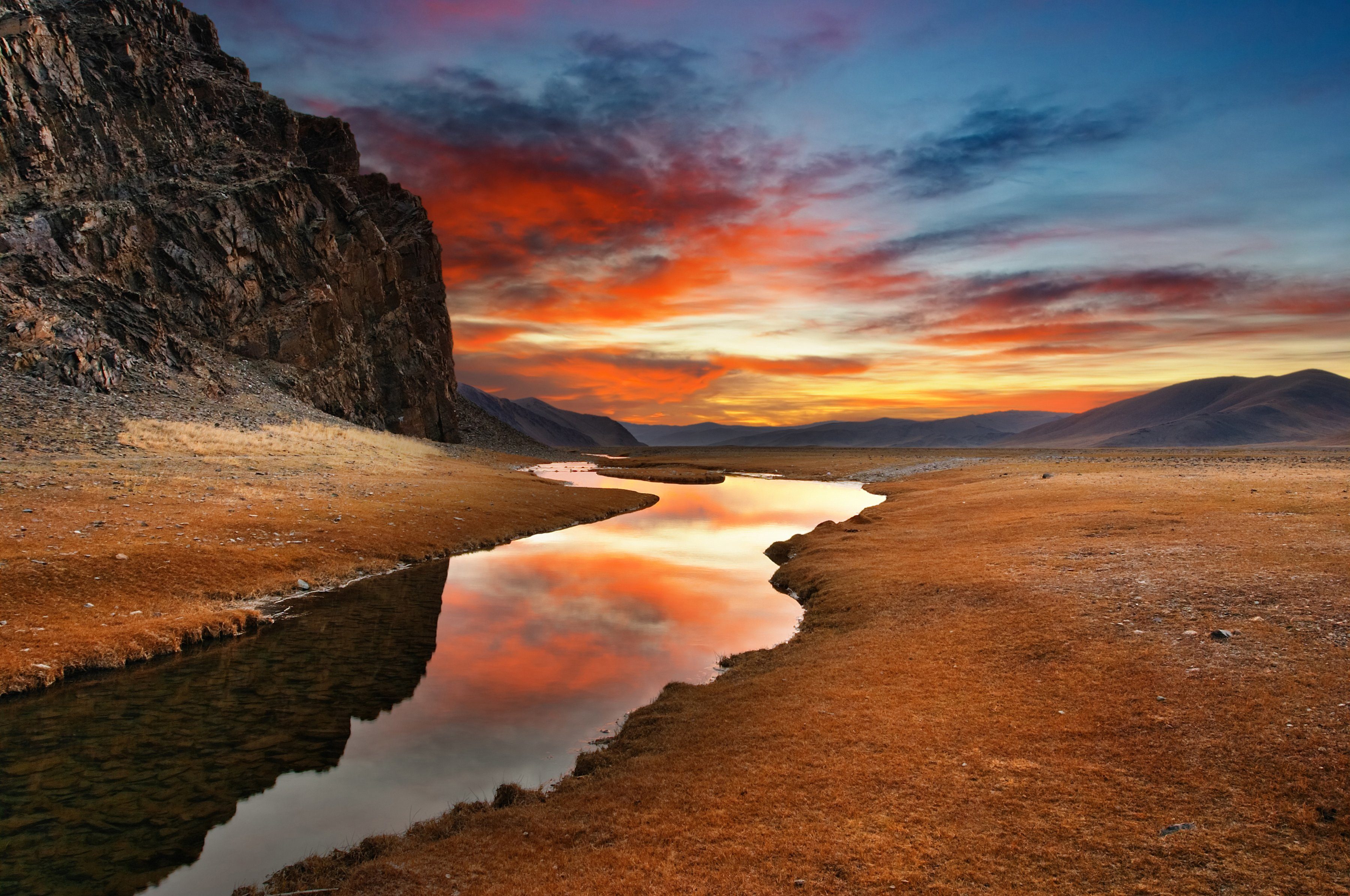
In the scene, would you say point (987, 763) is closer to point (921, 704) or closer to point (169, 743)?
point (921, 704)

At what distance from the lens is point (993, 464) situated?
11206 centimetres

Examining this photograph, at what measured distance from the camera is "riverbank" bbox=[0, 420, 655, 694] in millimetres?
21719

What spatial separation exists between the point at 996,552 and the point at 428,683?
26.0m

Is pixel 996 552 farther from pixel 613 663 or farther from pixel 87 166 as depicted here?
pixel 87 166

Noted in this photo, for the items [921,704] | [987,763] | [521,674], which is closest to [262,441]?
[521,674]

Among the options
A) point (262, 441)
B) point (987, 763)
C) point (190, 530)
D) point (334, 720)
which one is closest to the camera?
point (987, 763)

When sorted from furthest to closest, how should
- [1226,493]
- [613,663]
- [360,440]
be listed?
1. [360,440]
2. [1226,493]
3. [613,663]

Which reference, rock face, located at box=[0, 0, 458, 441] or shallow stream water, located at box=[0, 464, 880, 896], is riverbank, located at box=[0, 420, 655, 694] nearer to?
shallow stream water, located at box=[0, 464, 880, 896]

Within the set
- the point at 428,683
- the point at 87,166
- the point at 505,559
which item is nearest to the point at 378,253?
the point at 87,166

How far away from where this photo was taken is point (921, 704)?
600 inches

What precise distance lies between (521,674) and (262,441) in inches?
2412

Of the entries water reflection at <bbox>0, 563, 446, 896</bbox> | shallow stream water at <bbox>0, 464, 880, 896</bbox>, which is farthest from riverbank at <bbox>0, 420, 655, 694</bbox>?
water reflection at <bbox>0, 563, 446, 896</bbox>

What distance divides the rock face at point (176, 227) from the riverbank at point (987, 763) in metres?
77.3

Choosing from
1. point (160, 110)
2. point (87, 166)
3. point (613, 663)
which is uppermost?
point (160, 110)
